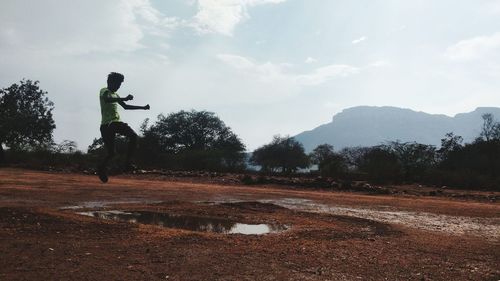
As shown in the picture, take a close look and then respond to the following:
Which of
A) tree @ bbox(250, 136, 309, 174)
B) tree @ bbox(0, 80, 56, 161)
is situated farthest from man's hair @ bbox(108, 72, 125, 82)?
tree @ bbox(250, 136, 309, 174)

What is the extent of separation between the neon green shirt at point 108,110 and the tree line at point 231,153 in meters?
23.5

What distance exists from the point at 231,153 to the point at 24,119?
2311 centimetres

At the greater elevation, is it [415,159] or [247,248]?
[415,159]

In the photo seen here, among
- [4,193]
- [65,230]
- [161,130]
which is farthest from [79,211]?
[161,130]

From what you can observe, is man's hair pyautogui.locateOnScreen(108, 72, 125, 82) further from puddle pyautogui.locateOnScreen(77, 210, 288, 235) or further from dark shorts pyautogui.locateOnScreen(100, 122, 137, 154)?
puddle pyautogui.locateOnScreen(77, 210, 288, 235)

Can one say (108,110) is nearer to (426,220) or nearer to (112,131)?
(112,131)

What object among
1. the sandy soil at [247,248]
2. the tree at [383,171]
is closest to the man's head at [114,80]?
the sandy soil at [247,248]

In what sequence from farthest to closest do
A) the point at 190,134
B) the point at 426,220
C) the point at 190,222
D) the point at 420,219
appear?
the point at 190,134 < the point at 420,219 < the point at 426,220 < the point at 190,222

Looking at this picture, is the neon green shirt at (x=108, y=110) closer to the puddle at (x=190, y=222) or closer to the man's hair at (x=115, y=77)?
the man's hair at (x=115, y=77)

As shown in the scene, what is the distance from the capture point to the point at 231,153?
5641cm

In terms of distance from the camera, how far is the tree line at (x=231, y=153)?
30359mm

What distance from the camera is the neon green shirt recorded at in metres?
7.22

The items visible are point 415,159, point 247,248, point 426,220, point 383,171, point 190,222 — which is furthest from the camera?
point 415,159

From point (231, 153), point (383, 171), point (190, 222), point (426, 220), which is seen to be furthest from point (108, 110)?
point (231, 153)
